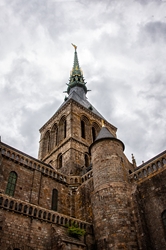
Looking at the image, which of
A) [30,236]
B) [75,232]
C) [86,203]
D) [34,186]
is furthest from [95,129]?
[30,236]

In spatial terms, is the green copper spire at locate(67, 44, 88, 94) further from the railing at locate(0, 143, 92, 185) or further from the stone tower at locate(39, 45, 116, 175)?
the railing at locate(0, 143, 92, 185)

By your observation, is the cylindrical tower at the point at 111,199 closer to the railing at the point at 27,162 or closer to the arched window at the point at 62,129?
the railing at the point at 27,162

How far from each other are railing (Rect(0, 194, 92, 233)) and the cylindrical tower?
58.8 inches

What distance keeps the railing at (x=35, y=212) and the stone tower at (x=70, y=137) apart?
294 inches

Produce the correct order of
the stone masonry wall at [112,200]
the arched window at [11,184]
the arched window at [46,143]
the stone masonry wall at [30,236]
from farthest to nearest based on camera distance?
the arched window at [46,143]
the arched window at [11,184]
the stone masonry wall at [112,200]
the stone masonry wall at [30,236]

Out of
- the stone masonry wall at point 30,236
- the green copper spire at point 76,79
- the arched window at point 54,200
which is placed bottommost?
the stone masonry wall at point 30,236

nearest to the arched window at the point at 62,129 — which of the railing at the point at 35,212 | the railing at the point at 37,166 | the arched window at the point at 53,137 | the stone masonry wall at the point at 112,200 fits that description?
the arched window at the point at 53,137

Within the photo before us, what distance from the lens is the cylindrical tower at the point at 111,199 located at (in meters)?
15.6

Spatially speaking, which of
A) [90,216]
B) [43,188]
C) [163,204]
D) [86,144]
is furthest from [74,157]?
[163,204]

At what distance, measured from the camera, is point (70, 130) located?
29203 mm

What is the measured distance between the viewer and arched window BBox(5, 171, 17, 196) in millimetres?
18219

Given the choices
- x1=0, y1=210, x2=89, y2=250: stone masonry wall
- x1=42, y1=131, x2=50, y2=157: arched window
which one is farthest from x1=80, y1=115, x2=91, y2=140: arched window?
x1=0, y1=210, x2=89, y2=250: stone masonry wall

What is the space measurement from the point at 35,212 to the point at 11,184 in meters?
3.91

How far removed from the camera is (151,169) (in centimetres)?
1766
